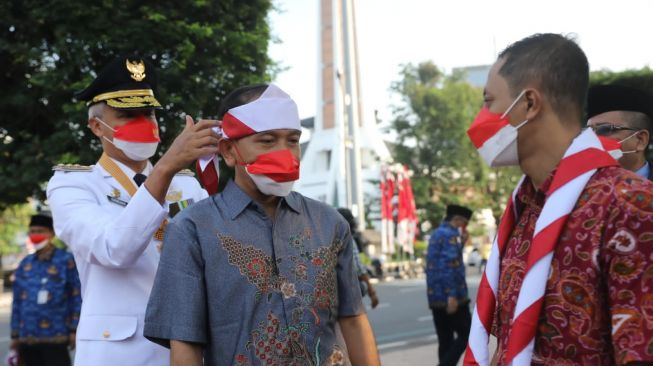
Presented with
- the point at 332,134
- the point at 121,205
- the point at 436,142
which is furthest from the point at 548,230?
the point at 332,134

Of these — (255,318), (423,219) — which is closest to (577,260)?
(255,318)

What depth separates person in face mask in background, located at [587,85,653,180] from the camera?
4.35 meters

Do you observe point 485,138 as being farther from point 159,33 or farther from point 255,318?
point 159,33

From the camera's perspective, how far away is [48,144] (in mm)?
18281

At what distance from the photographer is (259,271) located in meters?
2.66

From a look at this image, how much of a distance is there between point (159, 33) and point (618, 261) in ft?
56.6

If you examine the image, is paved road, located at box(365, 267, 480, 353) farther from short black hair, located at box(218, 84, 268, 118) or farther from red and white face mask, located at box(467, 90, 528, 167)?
red and white face mask, located at box(467, 90, 528, 167)

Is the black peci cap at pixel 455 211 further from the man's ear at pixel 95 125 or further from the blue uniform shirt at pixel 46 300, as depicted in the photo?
the man's ear at pixel 95 125

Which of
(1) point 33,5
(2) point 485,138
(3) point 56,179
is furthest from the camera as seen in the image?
(1) point 33,5

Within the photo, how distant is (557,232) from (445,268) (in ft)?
24.2

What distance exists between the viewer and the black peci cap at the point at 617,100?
438 cm

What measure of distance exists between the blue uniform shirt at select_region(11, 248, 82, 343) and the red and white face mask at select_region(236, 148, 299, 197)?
5.62 meters

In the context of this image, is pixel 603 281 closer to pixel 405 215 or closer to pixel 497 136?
pixel 497 136

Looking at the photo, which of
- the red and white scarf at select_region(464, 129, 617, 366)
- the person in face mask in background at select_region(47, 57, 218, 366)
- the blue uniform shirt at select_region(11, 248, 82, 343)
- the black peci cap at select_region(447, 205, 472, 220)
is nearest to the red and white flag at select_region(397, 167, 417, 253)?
the black peci cap at select_region(447, 205, 472, 220)
